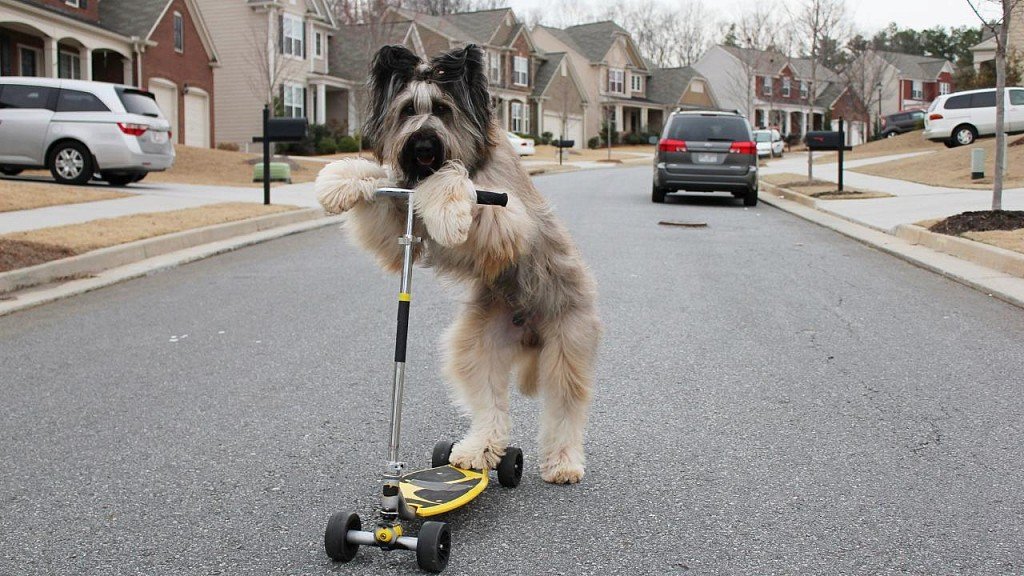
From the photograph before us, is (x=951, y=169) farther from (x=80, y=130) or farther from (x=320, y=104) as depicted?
(x=320, y=104)

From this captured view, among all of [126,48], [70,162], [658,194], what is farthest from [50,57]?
[658,194]

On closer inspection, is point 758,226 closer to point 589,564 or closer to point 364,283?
point 364,283

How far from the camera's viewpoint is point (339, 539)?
340cm

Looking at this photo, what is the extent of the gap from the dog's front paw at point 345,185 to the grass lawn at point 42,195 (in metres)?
13.2

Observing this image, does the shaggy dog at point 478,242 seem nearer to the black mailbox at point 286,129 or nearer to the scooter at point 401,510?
the scooter at point 401,510

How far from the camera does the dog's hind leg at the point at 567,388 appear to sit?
4.41 m

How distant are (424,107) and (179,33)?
38268 millimetres

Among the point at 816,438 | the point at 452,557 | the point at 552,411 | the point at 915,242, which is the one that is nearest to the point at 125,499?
the point at 452,557

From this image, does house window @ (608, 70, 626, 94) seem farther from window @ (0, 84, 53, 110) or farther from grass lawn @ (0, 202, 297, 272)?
grass lawn @ (0, 202, 297, 272)

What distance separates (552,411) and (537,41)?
73717mm

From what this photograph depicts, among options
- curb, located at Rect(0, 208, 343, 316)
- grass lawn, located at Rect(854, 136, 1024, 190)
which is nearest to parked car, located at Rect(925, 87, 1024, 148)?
grass lawn, located at Rect(854, 136, 1024, 190)

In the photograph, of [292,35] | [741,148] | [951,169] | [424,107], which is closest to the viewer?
[424,107]

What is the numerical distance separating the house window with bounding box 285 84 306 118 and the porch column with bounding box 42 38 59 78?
52.2 ft

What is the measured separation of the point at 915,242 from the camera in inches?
528
